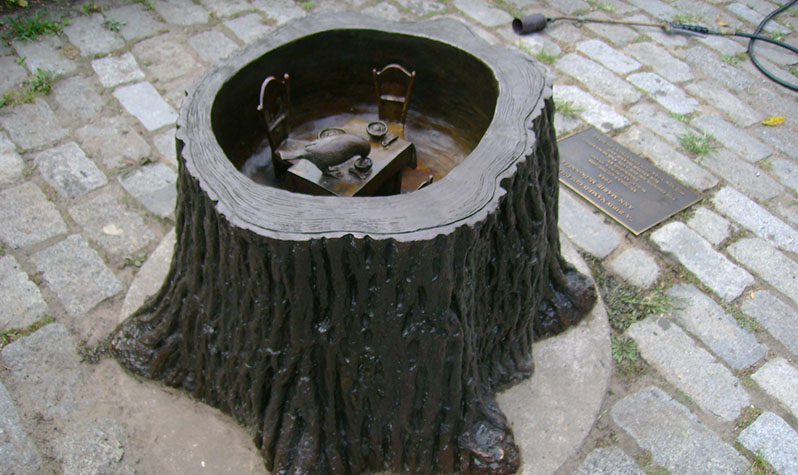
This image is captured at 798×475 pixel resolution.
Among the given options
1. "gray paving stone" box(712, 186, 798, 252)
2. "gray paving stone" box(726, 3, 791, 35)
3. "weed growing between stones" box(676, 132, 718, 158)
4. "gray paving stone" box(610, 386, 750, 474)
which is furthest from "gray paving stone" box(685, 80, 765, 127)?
"gray paving stone" box(610, 386, 750, 474)

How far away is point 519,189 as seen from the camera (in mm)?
1943

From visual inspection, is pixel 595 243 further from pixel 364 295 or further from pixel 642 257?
pixel 364 295

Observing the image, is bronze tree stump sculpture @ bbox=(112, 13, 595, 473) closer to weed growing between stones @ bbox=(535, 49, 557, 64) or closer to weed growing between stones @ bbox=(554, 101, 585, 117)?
weed growing between stones @ bbox=(554, 101, 585, 117)

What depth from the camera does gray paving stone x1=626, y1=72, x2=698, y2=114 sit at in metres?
3.94

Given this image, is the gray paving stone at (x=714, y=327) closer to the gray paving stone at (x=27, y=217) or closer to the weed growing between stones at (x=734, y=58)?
the weed growing between stones at (x=734, y=58)

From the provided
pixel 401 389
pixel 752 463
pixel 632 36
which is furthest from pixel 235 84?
pixel 632 36

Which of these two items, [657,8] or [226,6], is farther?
[657,8]

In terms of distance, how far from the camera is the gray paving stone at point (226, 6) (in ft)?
14.6

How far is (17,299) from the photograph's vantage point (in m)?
2.73

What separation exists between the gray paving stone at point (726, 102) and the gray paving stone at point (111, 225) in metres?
3.53

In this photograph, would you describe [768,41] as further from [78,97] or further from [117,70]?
[78,97]

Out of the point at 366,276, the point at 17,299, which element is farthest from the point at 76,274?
the point at 366,276

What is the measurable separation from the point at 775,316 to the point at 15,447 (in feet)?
10.8

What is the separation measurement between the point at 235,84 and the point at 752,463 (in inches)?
95.4
